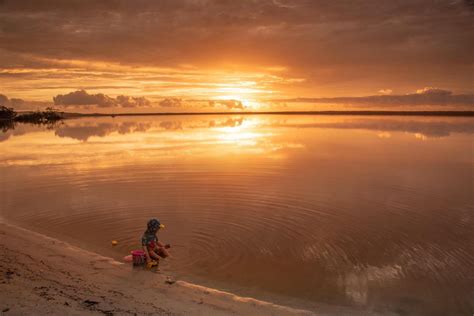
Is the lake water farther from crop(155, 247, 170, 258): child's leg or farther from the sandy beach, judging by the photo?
the sandy beach

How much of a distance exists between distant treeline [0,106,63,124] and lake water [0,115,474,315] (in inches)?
4457

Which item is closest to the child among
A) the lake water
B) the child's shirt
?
the child's shirt

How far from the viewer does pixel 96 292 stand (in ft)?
24.2

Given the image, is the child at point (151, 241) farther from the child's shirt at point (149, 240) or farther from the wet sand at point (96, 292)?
the wet sand at point (96, 292)

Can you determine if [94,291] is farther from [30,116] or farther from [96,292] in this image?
[30,116]

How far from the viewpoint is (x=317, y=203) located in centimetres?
1553

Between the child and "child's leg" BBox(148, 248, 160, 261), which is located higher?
the child

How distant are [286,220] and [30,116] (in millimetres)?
148954

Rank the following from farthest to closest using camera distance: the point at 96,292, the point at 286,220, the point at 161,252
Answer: the point at 286,220 → the point at 161,252 → the point at 96,292

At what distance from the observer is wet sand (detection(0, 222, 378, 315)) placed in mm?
6645

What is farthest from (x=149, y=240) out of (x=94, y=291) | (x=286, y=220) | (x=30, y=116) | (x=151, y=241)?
(x=30, y=116)

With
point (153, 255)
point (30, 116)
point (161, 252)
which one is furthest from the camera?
point (30, 116)

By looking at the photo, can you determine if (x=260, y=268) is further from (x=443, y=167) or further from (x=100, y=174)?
(x=443, y=167)

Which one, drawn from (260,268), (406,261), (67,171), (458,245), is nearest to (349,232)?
(406,261)
